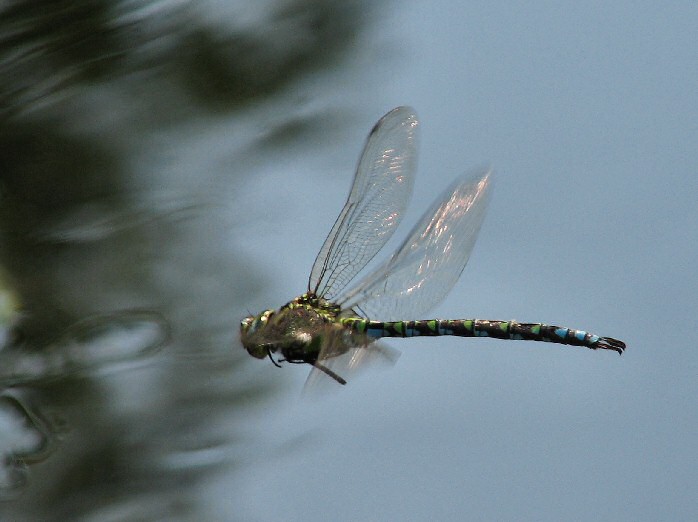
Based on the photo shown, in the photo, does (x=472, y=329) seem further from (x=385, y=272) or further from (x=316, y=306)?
(x=316, y=306)

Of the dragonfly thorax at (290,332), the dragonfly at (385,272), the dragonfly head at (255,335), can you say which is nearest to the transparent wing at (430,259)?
the dragonfly at (385,272)

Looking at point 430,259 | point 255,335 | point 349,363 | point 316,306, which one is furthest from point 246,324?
point 430,259

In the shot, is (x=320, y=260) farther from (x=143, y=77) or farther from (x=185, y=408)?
(x=143, y=77)

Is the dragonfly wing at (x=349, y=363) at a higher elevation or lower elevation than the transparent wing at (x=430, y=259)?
lower

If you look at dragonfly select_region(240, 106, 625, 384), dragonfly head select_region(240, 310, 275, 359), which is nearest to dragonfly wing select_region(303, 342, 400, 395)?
dragonfly select_region(240, 106, 625, 384)

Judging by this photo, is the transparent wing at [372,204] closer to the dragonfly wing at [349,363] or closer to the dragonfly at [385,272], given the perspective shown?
the dragonfly at [385,272]

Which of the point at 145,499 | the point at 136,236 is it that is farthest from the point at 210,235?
the point at 145,499
